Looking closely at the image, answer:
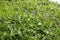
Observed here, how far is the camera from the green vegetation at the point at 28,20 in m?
6.36

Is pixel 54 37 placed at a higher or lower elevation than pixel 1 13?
lower

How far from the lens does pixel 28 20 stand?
6.90m

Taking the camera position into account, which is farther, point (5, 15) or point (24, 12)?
point (24, 12)

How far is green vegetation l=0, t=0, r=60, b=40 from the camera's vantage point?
636cm

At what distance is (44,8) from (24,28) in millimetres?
1481

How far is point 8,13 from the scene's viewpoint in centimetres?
688

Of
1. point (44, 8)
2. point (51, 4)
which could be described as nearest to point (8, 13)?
point (44, 8)

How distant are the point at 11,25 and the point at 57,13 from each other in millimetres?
1882

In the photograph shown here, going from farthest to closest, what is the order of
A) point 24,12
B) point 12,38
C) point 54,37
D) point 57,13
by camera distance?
1. point 57,13
2. point 24,12
3. point 54,37
4. point 12,38

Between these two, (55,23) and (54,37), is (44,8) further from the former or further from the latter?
(54,37)

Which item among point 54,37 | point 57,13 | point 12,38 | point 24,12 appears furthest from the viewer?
point 57,13

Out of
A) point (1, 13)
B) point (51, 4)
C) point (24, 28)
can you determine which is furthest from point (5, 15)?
point (51, 4)

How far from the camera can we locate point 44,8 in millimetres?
7762

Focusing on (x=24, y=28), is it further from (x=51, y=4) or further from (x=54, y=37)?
(x=51, y=4)
